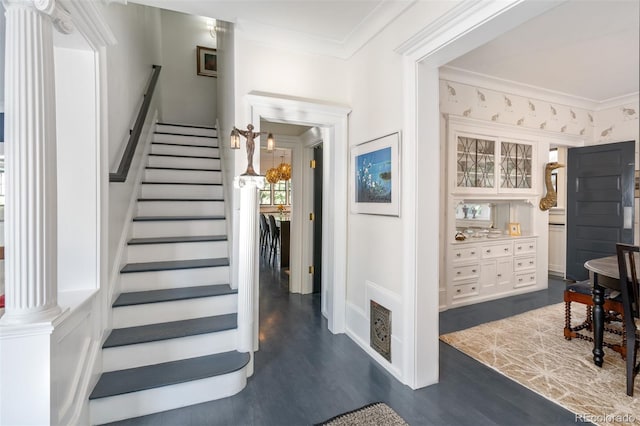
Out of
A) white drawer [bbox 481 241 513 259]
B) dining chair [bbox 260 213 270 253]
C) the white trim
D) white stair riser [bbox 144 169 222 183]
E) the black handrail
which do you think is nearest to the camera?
the black handrail

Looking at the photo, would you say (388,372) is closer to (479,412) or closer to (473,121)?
(479,412)

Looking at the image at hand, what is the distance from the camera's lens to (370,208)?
2.68 meters

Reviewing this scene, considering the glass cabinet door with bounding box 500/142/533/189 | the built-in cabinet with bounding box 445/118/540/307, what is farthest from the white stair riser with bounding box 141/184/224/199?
the glass cabinet door with bounding box 500/142/533/189

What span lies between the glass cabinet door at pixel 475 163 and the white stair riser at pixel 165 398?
10.4ft

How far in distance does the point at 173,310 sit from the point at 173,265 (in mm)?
424

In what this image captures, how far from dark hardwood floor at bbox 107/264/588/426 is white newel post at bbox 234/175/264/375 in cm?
33

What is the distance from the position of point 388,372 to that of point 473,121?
307 cm

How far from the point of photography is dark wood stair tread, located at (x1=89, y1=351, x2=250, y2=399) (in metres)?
1.88

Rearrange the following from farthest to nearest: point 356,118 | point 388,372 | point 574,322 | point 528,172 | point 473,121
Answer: point 528,172 → point 473,121 → point 574,322 → point 356,118 → point 388,372

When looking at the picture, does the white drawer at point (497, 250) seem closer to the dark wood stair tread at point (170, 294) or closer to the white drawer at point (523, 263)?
the white drawer at point (523, 263)

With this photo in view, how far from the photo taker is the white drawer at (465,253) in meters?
3.71

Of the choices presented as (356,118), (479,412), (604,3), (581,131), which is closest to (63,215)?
(356,118)

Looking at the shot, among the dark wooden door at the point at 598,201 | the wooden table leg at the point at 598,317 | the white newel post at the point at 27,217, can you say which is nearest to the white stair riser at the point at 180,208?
the white newel post at the point at 27,217

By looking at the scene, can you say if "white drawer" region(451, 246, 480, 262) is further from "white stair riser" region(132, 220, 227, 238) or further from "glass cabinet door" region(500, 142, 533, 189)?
"white stair riser" region(132, 220, 227, 238)
